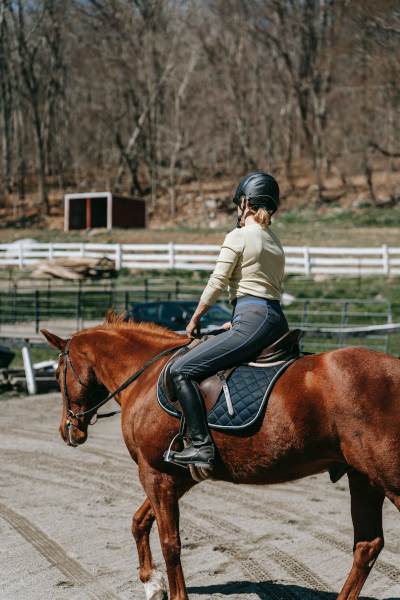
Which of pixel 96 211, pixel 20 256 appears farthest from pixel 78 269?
pixel 96 211

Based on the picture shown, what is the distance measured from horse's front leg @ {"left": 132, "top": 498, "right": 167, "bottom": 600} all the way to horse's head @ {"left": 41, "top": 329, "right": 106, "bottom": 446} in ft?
2.94

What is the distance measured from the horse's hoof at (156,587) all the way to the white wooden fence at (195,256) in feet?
92.7

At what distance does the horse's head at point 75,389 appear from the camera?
6453 mm

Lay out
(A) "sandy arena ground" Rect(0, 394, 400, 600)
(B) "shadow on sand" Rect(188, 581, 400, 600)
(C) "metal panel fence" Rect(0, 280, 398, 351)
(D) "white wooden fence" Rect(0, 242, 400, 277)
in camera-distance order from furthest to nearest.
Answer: (D) "white wooden fence" Rect(0, 242, 400, 277) < (C) "metal panel fence" Rect(0, 280, 398, 351) < (A) "sandy arena ground" Rect(0, 394, 400, 600) < (B) "shadow on sand" Rect(188, 581, 400, 600)

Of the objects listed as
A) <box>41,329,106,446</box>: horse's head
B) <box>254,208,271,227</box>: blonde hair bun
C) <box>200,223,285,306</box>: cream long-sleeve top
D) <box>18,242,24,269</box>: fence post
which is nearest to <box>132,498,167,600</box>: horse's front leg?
<box>41,329,106,446</box>: horse's head

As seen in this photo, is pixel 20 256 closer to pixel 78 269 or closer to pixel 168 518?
pixel 78 269

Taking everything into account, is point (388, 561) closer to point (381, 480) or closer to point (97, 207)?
point (381, 480)

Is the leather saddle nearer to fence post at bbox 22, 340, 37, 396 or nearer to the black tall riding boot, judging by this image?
the black tall riding boot

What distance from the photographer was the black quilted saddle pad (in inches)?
208

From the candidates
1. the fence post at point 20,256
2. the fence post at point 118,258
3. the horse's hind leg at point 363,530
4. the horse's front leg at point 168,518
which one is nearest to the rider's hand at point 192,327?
the horse's front leg at point 168,518

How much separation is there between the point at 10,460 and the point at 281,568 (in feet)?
16.5

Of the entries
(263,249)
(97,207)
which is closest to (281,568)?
(263,249)

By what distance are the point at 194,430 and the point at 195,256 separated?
3228 centimetres

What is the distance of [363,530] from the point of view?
5441 mm
